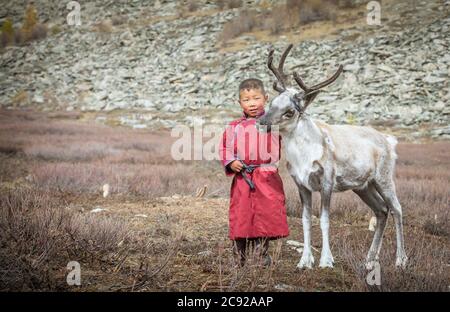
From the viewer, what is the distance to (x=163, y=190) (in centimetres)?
967

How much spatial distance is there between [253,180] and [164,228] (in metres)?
2.16

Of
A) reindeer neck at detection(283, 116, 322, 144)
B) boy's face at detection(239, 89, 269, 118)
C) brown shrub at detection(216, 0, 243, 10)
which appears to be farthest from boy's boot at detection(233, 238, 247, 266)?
brown shrub at detection(216, 0, 243, 10)

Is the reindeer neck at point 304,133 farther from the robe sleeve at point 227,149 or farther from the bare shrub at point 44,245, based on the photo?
the bare shrub at point 44,245

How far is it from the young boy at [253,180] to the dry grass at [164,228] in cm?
20

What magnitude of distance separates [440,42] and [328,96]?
6.16m

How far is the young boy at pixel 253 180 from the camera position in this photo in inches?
163

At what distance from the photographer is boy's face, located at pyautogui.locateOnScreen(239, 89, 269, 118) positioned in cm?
428

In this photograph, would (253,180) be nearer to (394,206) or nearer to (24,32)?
(394,206)

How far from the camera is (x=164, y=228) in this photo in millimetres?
5934

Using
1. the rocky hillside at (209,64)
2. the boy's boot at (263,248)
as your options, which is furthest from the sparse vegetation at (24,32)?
the boy's boot at (263,248)

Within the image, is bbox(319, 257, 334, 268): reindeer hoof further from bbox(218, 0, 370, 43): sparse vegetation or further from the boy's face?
bbox(218, 0, 370, 43): sparse vegetation

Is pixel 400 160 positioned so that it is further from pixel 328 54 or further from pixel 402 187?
pixel 328 54

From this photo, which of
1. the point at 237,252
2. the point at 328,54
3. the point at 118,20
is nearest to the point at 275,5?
the point at 328,54

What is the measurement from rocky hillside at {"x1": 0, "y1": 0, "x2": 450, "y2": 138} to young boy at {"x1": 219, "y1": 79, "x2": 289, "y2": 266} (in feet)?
47.0
